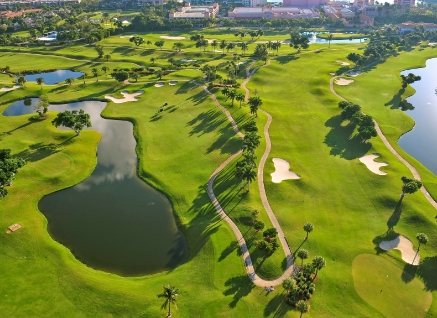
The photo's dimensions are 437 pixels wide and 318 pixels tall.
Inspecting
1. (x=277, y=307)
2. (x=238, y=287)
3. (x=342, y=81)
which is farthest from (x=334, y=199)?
(x=342, y=81)

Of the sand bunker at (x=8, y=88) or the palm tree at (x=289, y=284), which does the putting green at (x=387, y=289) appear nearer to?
the palm tree at (x=289, y=284)

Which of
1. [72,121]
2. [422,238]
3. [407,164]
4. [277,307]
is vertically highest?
[72,121]

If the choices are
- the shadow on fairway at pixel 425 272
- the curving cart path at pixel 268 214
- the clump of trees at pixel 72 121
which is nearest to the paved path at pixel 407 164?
the shadow on fairway at pixel 425 272

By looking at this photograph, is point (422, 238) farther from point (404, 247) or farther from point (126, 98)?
point (126, 98)

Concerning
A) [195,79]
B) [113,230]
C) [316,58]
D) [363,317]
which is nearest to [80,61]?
[195,79]

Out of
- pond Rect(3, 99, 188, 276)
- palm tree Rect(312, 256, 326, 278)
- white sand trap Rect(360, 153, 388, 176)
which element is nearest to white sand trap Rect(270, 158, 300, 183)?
white sand trap Rect(360, 153, 388, 176)

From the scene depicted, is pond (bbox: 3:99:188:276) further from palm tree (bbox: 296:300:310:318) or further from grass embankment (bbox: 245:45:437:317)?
grass embankment (bbox: 245:45:437:317)
